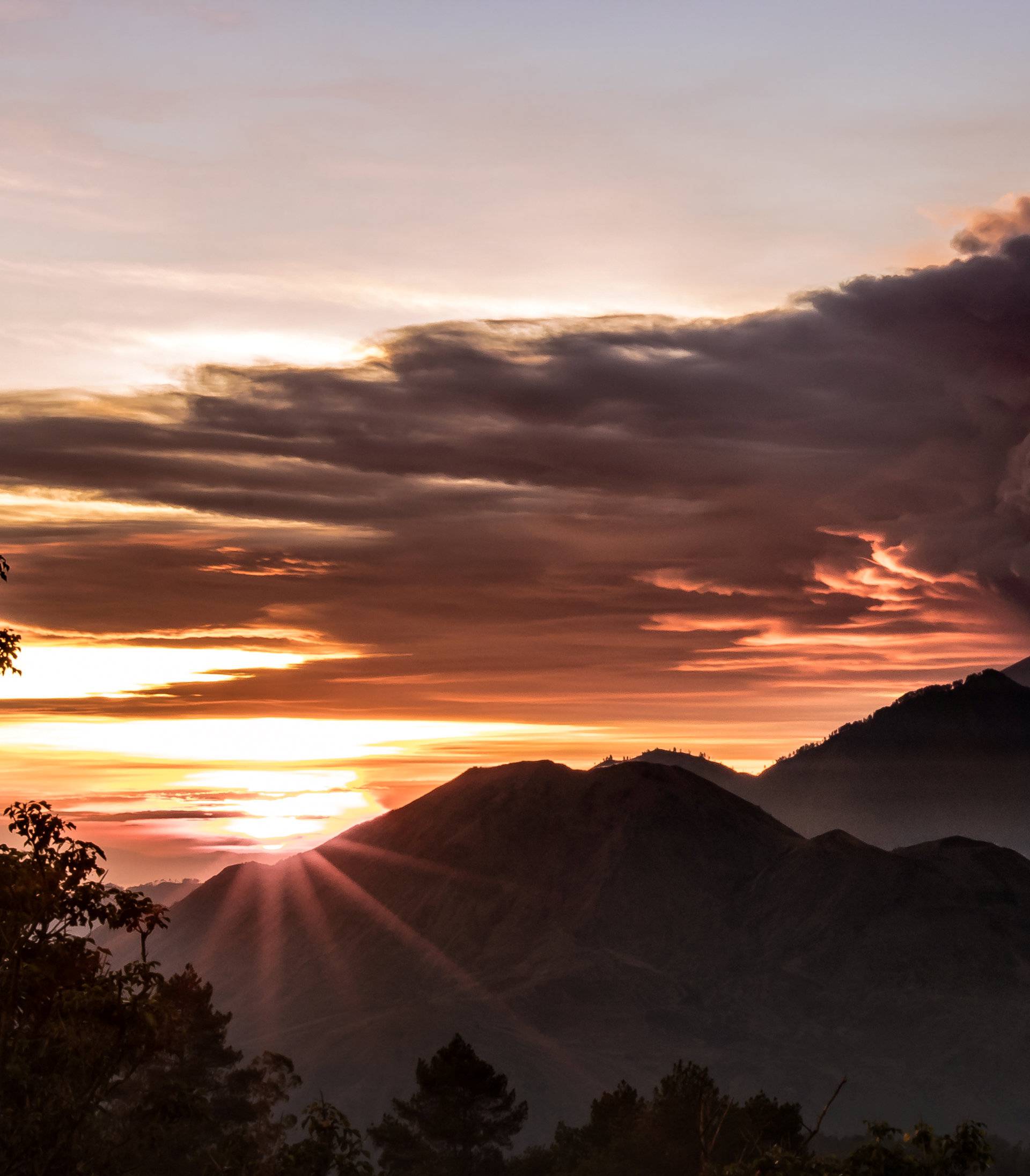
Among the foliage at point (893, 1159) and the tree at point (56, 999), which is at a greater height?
the tree at point (56, 999)

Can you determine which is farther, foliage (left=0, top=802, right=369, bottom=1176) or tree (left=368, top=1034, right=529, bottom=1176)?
tree (left=368, top=1034, right=529, bottom=1176)

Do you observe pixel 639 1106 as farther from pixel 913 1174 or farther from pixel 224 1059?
pixel 913 1174

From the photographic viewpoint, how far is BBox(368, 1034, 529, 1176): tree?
91.4 m

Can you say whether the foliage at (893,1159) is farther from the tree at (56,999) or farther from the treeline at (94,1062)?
the tree at (56,999)

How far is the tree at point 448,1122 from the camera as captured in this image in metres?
91.4

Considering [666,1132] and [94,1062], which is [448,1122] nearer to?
[666,1132]

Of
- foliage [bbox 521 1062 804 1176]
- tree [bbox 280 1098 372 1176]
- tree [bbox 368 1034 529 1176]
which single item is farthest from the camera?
tree [bbox 368 1034 529 1176]

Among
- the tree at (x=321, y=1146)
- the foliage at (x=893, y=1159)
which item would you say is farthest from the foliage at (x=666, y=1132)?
the tree at (x=321, y=1146)

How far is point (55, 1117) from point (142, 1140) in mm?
1289

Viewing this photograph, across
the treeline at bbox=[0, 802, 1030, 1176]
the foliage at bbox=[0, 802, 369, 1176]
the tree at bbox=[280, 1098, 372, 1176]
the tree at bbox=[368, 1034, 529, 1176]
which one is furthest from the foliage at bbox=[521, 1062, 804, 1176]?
the foliage at bbox=[0, 802, 369, 1176]

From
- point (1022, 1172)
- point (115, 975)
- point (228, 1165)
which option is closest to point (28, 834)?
point (115, 975)

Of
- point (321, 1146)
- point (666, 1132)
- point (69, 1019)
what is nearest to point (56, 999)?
point (69, 1019)

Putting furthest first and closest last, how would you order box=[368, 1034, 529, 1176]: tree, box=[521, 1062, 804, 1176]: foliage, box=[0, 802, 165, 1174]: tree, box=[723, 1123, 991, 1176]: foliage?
box=[368, 1034, 529, 1176]: tree → box=[521, 1062, 804, 1176]: foliage → box=[723, 1123, 991, 1176]: foliage → box=[0, 802, 165, 1174]: tree

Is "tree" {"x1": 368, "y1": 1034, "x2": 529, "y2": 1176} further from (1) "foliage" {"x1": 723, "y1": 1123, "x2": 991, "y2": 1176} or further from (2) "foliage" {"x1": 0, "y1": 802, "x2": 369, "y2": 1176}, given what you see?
(2) "foliage" {"x1": 0, "y1": 802, "x2": 369, "y2": 1176}
